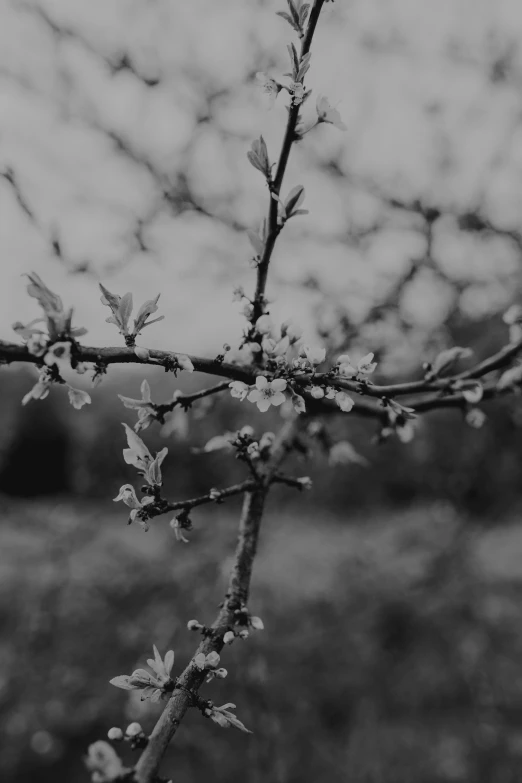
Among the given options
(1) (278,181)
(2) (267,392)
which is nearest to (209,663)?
(2) (267,392)

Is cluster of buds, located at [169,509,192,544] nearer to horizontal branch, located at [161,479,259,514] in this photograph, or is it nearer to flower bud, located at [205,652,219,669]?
horizontal branch, located at [161,479,259,514]

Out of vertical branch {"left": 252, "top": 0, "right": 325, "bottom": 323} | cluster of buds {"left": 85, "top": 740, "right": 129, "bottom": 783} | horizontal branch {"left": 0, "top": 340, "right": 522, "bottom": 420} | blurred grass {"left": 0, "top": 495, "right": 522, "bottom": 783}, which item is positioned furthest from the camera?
blurred grass {"left": 0, "top": 495, "right": 522, "bottom": 783}

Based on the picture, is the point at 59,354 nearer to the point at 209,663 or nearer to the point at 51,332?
the point at 51,332

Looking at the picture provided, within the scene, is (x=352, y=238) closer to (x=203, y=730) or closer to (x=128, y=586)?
(x=128, y=586)

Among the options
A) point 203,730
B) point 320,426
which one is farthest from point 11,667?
point 320,426

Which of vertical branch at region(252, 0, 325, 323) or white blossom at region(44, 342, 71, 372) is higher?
vertical branch at region(252, 0, 325, 323)

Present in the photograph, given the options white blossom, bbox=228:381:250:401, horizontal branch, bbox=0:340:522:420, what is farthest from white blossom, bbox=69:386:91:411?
white blossom, bbox=228:381:250:401

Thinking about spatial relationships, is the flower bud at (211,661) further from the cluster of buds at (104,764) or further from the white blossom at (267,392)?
the white blossom at (267,392)
